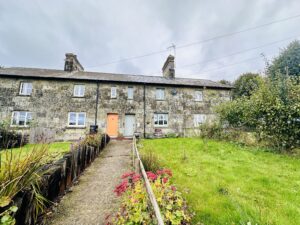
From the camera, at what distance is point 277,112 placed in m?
7.65

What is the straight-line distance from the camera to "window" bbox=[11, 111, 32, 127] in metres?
14.1

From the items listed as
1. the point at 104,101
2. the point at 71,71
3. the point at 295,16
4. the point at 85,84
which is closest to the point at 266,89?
the point at 295,16

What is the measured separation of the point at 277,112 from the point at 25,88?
64.9 feet

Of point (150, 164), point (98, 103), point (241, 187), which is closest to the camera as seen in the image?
point (241, 187)

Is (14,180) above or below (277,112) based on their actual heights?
below

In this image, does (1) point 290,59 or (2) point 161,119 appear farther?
(1) point 290,59

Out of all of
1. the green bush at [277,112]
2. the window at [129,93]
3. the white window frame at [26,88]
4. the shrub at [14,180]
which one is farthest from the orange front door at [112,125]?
the shrub at [14,180]

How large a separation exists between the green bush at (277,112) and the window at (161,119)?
27.7 ft

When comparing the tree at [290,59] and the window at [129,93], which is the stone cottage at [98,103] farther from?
the tree at [290,59]

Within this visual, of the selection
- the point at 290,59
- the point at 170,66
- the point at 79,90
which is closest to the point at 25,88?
the point at 79,90

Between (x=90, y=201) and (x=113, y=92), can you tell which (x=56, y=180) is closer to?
(x=90, y=201)

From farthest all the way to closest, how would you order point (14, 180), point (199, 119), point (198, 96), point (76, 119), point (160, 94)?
point (198, 96), point (199, 119), point (160, 94), point (76, 119), point (14, 180)

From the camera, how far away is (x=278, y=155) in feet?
23.2

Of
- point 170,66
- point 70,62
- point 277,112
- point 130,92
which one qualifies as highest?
point 170,66
